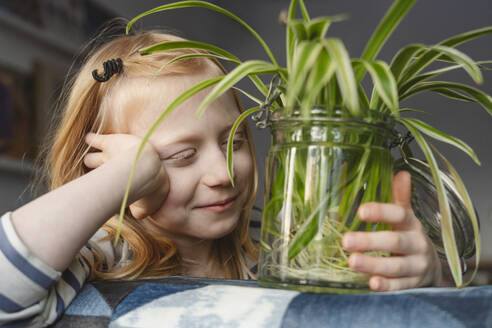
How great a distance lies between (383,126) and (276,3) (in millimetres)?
4280

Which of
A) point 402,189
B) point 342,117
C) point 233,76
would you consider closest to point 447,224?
point 402,189

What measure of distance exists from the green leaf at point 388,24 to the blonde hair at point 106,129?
48 centimetres

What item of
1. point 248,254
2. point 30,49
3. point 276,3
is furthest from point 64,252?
point 276,3

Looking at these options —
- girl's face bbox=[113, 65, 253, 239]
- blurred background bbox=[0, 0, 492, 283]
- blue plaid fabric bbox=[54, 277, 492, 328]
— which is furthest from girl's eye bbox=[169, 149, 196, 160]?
blurred background bbox=[0, 0, 492, 283]

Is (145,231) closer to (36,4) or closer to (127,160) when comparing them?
(127,160)

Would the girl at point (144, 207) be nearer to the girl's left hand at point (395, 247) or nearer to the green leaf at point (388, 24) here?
the girl's left hand at point (395, 247)

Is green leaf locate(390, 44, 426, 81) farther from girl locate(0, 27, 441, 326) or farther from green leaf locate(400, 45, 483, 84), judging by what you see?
girl locate(0, 27, 441, 326)

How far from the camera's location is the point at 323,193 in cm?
51

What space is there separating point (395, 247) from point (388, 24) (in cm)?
23

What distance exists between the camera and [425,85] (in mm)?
587

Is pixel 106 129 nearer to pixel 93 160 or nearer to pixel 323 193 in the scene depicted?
pixel 93 160

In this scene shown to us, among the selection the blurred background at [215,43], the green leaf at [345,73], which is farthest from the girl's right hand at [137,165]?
the blurred background at [215,43]

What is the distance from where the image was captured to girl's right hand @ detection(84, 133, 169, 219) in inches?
27.0

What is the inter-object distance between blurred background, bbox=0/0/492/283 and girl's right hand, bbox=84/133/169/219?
1.61 meters
